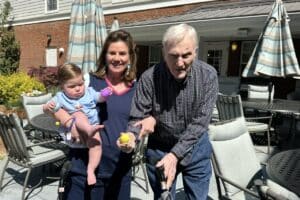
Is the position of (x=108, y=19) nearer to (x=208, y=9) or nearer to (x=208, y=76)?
(x=208, y=9)

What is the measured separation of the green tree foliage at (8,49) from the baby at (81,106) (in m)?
20.3

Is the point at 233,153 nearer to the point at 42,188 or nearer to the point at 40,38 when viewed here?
the point at 42,188

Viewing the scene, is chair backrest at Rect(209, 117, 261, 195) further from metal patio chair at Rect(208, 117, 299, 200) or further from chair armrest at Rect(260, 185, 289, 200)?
chair armrest at Rect(260, 185, 289, 200)

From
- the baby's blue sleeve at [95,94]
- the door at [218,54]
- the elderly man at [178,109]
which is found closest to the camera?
the elderly man at [178,109]

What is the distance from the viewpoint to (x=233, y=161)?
3.36 meters

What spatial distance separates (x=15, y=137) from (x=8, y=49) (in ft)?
63.1

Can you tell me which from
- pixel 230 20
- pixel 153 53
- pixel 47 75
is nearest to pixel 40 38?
pixel 47 75

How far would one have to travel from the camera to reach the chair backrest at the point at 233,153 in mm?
3238

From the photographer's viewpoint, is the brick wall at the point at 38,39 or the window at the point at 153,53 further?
the brick wall at the point at 38,39

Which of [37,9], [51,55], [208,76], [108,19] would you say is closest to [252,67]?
[208,76]

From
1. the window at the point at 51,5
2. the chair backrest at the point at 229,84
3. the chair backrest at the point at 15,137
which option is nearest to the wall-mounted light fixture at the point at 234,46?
the chair backrest at the point at 229,84

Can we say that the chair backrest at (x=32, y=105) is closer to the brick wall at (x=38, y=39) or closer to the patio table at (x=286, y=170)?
the patio table at (x=286, y=170)

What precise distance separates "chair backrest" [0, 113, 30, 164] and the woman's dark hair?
2180mm

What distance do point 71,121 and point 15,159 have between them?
2.43 metres
